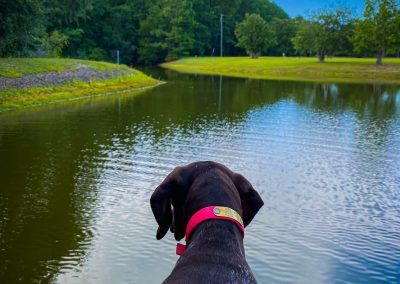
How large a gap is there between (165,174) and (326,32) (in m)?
64.6

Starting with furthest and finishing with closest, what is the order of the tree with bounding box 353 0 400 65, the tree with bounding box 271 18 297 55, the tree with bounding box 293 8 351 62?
1. the tree with bounding box 271 18 297 55
2. the tree with bounding box 293 8 351 62
3. the tree with bounding box 353 0 400 65

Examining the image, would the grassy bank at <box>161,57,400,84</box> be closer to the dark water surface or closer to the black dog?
the dark water surface

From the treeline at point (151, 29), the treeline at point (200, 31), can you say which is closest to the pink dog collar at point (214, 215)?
the treeline at point (200, 31)

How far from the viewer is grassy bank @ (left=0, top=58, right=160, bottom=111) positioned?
94.4 ft

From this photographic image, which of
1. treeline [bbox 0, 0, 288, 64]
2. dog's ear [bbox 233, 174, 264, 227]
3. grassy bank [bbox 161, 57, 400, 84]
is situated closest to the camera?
dog's ear [bbox 233, 174, 264, 227]

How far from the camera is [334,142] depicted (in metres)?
19.9

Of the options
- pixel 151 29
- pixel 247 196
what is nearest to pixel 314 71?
pixel 151 29

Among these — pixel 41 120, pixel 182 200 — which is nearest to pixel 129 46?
pixel 41 120

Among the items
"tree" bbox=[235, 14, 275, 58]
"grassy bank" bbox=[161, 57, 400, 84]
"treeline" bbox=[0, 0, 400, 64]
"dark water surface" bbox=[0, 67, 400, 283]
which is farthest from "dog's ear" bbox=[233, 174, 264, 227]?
"tree" bbox=[235, 14, 275, 58]

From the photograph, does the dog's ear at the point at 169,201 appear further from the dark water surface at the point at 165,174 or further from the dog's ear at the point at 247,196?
the dark water surface at the point at 165,174

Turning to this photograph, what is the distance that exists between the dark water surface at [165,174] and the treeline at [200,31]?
17.5 m

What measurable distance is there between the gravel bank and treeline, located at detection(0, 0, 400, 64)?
4363 mm

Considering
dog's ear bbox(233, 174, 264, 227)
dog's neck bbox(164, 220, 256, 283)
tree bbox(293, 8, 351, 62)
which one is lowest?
dog's neck bbox(164, 220, 256, 283)

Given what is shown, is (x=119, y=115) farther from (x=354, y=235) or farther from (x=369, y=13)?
(x=369, y=13)
